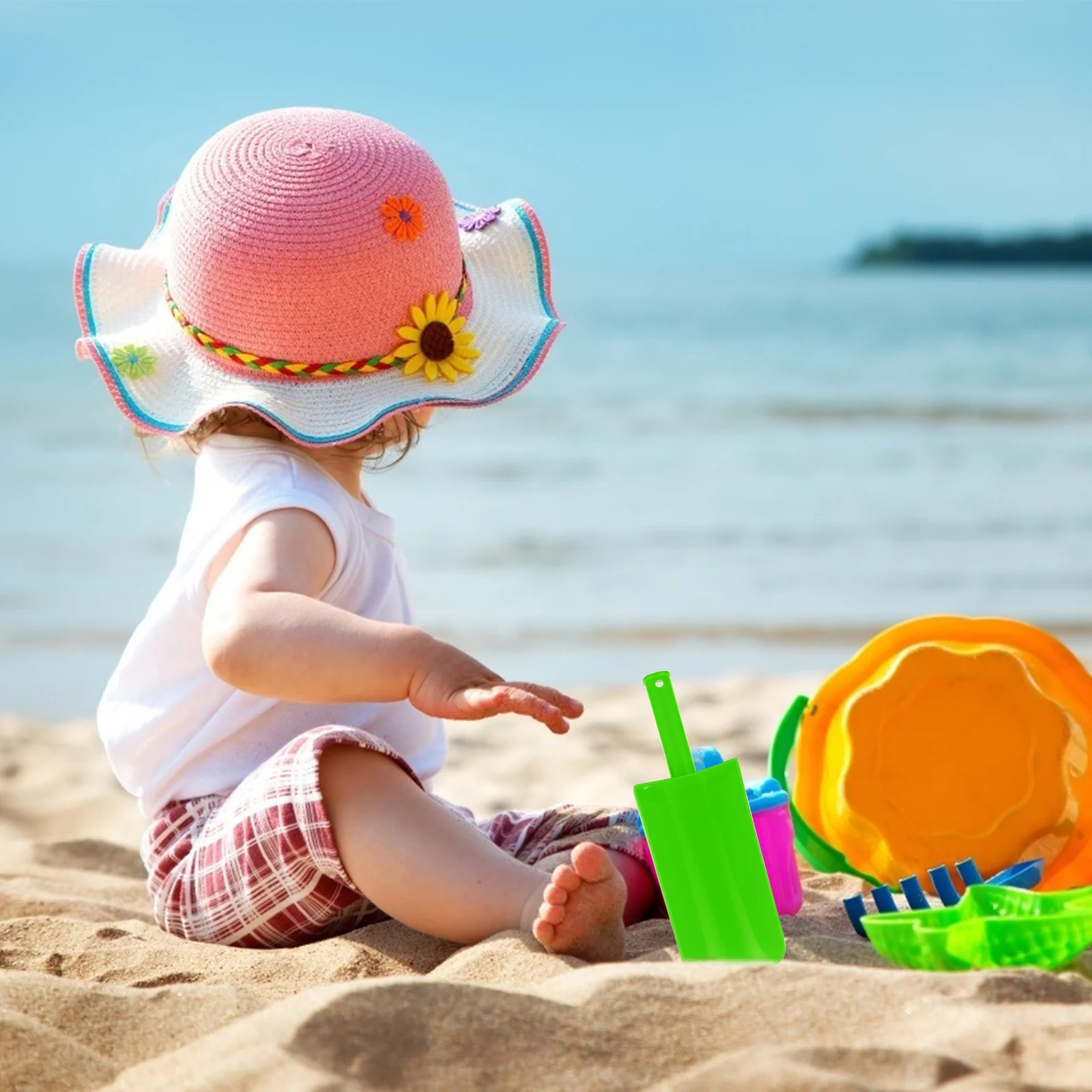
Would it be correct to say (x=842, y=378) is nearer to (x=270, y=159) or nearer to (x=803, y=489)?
(x=803, y=489)

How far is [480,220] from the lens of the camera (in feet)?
7.82

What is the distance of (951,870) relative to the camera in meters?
2.22

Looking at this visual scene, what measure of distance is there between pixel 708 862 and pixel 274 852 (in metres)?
0.55

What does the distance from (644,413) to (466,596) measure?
5.94 metres

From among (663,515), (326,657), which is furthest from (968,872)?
(663,515)

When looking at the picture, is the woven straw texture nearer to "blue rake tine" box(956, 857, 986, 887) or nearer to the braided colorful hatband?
the braided colorful hatband

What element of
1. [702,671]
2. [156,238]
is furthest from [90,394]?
[156,238]

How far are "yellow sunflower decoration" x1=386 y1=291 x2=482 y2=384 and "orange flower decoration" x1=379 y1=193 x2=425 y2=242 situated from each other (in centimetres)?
9

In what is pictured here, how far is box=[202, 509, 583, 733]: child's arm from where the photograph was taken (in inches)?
62.9

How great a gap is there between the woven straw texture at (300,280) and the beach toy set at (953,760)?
2.42 ft

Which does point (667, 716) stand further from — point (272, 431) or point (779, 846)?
point (272, 431)

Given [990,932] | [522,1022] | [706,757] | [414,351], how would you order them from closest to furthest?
[522,1022]
[990,932]
[706,757]
[414,351]

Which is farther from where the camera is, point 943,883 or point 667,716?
point 943,883

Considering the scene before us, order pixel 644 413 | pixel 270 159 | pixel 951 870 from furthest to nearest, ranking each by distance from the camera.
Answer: pixel 644 413 → pixel 951 870 → pixel 270 159
